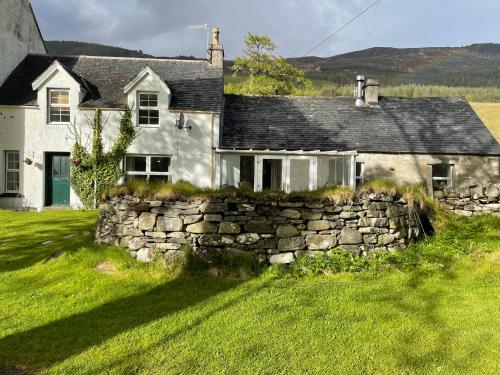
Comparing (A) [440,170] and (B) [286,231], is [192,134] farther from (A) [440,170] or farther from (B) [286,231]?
(A) [440,170]

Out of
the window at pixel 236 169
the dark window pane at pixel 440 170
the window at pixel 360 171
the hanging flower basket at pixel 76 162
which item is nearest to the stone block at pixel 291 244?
the window at pixel 236 169

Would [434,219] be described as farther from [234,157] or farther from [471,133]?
[471,133]

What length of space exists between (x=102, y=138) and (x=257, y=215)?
12.0 meters

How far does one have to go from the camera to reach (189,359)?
13.4 ft

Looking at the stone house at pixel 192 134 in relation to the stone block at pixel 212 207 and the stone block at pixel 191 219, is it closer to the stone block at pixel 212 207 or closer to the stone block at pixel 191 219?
the stone block at pixel 212 207

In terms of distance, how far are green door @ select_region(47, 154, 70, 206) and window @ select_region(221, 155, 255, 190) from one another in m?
7.18

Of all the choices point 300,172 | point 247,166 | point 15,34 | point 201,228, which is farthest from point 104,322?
point 15,34

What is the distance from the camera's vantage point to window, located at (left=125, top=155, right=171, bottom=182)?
17017 mm

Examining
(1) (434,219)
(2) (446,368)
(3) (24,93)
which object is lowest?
(2) (446,368)

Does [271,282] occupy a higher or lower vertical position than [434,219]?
lower

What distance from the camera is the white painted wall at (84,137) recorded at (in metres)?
16.6

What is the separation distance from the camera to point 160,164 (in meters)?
17.2

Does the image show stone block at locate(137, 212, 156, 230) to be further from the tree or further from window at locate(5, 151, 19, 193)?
the tree

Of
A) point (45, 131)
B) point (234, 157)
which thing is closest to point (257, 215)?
point (234, 157)
